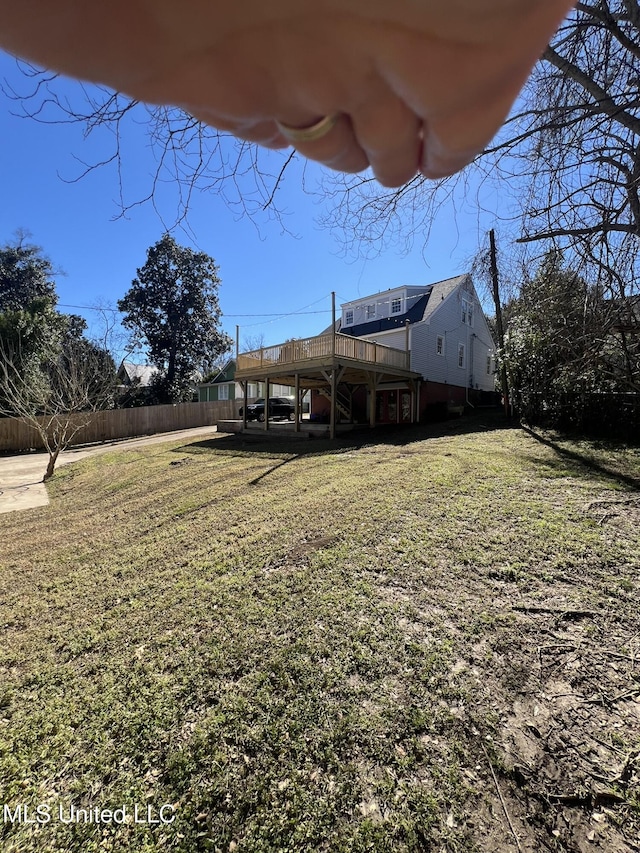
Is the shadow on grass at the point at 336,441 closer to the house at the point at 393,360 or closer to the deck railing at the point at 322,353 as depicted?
the house at the point at 393,360

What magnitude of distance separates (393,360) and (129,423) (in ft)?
50.0

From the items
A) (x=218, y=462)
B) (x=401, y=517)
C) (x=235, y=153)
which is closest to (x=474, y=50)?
(x=235, y=153)

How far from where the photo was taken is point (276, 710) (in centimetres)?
206

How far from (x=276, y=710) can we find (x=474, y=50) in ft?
8.97

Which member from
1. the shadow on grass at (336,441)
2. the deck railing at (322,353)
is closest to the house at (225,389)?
the deck railing at (322,353)

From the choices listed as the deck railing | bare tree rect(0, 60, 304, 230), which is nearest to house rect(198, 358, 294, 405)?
the deck railing

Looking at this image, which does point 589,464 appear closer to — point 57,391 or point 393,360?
point 393,360

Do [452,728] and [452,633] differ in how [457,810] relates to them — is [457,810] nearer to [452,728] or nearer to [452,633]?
[452,728]

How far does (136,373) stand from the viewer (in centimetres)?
3125

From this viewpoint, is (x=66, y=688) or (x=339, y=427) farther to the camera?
(x=339, y=427)

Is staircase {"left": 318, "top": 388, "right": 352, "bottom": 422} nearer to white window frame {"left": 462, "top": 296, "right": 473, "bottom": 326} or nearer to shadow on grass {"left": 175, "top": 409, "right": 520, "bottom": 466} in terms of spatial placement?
shadow on grass {"left": 175, "top": 409, "right": 520, "bottom": 466}

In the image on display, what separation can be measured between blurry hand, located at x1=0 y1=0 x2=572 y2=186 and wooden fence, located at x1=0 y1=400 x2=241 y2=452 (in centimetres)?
1861

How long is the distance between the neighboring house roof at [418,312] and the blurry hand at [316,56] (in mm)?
15457

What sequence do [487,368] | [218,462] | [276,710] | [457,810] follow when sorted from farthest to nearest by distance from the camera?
1. [487,368]
2. [218,462]
3. [276,710]
4. [457,810]
